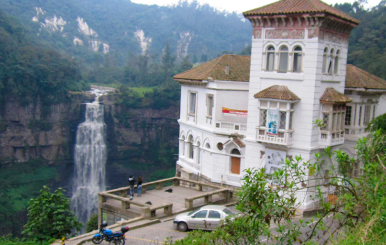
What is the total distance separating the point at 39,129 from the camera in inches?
2844

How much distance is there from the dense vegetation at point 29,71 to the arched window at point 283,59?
55.9 metres

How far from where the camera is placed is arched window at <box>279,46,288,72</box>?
2527 cm

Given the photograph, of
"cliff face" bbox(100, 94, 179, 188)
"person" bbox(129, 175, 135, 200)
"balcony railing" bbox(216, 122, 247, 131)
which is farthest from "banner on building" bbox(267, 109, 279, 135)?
"cliff face" bbox(100, 94, 179, 188)

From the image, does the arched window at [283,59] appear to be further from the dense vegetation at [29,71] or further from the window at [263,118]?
the dense vegetation at [29,71]

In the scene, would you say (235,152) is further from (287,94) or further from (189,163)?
(287,94)

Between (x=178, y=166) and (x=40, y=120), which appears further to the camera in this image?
(x=40, y=120)

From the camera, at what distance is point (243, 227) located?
11.3 m

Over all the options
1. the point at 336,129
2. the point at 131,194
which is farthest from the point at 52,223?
the point at 336,129

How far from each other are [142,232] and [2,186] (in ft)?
166

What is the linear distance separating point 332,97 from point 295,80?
97.3 inches

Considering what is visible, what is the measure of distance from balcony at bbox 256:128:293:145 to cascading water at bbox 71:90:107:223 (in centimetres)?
4958

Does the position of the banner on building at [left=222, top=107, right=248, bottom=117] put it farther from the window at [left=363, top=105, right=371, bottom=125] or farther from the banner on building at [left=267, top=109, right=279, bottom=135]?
the window at [left=363, top=105, right=371, bottom=125]

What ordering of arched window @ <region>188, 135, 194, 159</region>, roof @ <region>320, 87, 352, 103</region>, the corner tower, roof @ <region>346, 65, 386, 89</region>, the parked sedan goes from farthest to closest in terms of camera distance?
arched window @ <region>188, 135, 194, 159</region>, roof @ <region>346, 65, 386, 89</region>, roof @ <region>320, 87, 352, 103</region>, the corner tower, the parked sedan

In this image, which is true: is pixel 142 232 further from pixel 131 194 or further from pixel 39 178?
pixel 39 178
